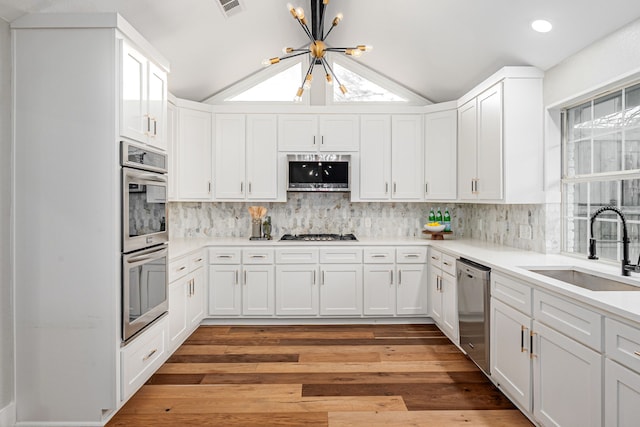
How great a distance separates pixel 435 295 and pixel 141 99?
3.12 meters

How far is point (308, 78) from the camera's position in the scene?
9.89 ft

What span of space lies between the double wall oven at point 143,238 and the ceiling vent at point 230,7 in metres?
1.30

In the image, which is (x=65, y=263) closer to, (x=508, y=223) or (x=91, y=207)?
(x=91, y=207)

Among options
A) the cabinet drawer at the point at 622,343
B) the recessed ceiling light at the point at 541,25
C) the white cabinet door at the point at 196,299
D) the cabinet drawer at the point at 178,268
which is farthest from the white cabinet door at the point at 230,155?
the cabinet drawer at the point at 622,343

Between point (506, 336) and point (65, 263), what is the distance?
270cm

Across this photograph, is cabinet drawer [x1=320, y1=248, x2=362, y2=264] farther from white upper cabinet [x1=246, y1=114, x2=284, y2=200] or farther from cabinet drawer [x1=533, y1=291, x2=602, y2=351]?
cabinet drawer [x1=533, y1=291, x2=602, y2=351]

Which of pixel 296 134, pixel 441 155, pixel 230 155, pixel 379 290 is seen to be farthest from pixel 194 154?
pixel 441 155

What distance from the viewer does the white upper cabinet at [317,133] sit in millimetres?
4395

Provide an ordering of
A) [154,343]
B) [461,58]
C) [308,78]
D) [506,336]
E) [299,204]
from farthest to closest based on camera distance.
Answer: [299,204]
[461,58]
[308,78]
[154,343]
[506,336]

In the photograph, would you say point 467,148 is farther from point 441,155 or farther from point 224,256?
point 224,256

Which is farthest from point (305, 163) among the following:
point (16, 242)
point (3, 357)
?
point (3, 357)

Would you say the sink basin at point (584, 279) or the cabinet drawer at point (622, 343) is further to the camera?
the sink basin at point (584, 279)

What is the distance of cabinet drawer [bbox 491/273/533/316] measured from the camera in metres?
2.26

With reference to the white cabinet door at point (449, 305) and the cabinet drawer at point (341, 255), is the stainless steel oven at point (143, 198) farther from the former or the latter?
the white cabinet door at point (449, 305)
